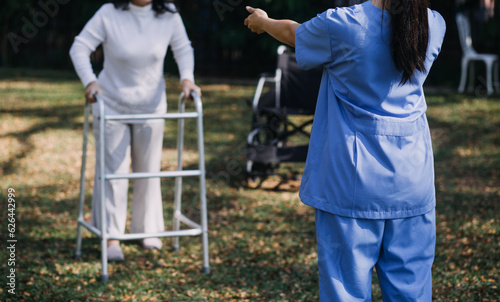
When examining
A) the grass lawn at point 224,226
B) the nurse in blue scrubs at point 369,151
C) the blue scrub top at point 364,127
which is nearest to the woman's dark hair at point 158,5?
the grass lawn at point 224,226

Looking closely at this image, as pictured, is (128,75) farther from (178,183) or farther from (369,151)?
(369,151)

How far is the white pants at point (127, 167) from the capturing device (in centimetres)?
407

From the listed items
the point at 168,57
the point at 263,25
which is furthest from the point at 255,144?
the point at 168,57

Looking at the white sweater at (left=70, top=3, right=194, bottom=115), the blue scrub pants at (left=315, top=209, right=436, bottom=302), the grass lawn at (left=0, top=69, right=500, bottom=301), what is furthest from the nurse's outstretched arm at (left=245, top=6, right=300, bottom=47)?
the grass lawn at (left=0, top=69, right=500, bottom=301)

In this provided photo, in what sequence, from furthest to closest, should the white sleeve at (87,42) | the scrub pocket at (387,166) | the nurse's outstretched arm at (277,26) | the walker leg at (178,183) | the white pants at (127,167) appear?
the walker leg at (178,183)
the white pants at (127,167)
the white sleeve at (87,42)
the nurse's outstretched arm at (277,26)
the scrub pocket at (387,166)

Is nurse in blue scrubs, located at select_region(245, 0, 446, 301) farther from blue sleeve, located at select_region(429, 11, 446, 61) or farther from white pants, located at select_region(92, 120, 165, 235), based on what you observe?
white pants, located at select_region(92, 120, 165, 235)

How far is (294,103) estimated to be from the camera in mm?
6707

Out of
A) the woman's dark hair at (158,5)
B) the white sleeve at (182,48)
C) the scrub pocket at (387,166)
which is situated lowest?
the scrub pocket at (387,166)

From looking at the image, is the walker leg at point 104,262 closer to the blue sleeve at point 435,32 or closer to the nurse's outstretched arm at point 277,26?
the nurse's outstretched arm at point 277,26

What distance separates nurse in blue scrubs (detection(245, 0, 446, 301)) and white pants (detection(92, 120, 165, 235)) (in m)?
2.05

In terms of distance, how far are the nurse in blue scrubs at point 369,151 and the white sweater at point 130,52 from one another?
1842mm

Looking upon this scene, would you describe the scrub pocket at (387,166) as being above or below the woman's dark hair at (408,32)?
below

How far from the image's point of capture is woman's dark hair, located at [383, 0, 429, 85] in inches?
80.3

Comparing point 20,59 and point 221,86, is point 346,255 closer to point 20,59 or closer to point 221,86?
point 221,86
